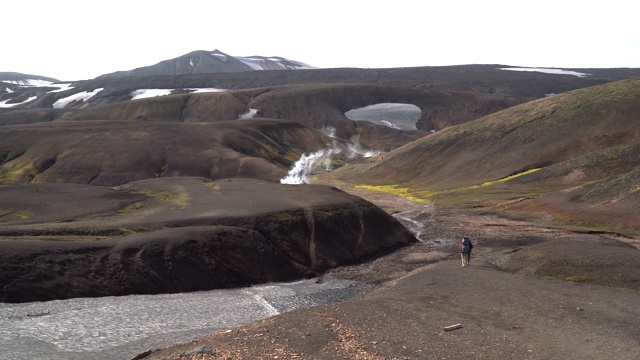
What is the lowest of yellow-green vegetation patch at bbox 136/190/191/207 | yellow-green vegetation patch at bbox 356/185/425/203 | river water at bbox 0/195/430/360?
yellow-green vegetation patch at bbox 356/185/425/203

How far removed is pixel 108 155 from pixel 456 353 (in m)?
104

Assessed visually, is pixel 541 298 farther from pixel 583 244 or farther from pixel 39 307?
pixel 39 307

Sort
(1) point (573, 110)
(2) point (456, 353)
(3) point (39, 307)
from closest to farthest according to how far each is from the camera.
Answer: (2) point (456, 353), (3) point (39, 307), (1) point (573, 110)

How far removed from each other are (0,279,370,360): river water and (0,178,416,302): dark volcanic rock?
222 centimetres

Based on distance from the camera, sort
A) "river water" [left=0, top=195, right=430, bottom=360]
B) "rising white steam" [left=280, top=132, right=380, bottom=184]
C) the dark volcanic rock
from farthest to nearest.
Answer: "rising white steam" [left=280, top=132, right=380, bottom=184] < the dark volcanic rock < "river water" [left=0, top=195, right=430, bottom=360]

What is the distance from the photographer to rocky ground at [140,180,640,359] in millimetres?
25438

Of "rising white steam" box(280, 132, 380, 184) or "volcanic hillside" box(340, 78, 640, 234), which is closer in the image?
"volcanic hillside" box(340, 78, 640, 234)

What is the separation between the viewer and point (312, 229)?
5572cm

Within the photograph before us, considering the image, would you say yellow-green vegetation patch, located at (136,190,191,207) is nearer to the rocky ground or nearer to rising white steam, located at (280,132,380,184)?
the rocky ground

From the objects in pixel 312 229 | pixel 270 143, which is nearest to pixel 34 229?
pixel 312 229

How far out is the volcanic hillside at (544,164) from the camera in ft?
231

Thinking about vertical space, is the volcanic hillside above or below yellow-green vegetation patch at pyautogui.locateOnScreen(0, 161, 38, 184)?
above

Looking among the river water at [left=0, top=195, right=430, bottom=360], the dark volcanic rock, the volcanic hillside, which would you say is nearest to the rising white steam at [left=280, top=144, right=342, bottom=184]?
the volcanic hillside

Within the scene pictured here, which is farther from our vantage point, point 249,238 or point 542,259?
point 249,238
